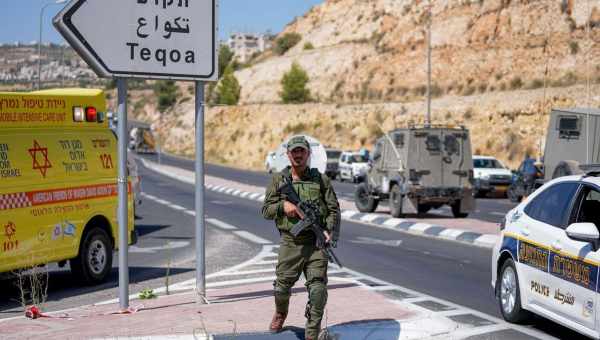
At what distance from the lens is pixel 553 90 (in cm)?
6131

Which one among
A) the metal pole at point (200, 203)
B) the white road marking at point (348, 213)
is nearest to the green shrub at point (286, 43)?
the white road marking at point (348, 213)

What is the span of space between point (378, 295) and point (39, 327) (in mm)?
4141

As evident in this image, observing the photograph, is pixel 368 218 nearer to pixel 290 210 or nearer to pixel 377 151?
pixel 377 151

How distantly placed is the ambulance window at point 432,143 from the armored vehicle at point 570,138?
291 cm

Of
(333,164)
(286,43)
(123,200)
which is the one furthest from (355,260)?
(286,43)

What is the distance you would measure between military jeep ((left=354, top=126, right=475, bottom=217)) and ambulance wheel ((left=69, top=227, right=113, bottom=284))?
12.6 meters

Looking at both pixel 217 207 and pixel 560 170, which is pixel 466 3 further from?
pixel 560 170

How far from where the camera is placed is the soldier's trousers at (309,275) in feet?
25.6

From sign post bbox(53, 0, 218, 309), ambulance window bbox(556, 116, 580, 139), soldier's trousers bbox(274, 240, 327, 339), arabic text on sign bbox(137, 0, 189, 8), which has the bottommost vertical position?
soldier's trousers bbox(274, 240, 327, 339)

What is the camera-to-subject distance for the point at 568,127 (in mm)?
23812

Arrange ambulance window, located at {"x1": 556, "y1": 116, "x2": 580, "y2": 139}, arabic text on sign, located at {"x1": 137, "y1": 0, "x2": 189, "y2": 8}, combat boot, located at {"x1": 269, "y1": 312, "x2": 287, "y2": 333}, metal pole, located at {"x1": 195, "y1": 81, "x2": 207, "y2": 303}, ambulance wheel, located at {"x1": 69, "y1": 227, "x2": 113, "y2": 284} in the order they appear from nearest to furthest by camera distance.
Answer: combat boot, located at {"x1": 269, "y1": 312, "x2": 287, "y2": 333} < arabic text on sign, located at {"x1": 137, "y1": 0, "x2": 189, "y2": 8} < metal pole, located at {"x1": 195, "y1": 81, "x2": 207, "y2": 303} < ambulance wheel, located at {"x1": 69, "y1": 227, "x2": 113, "y2": 284} < ambulance window, located at {"x1": 556, "y1": 116, "x2": 580, "y2": 139}

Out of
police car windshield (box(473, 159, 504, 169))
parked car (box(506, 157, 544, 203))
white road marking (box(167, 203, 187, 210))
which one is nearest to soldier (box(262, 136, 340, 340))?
white road marking (box(167, 203, 187, 210))

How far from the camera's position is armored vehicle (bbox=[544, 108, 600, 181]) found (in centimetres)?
2270

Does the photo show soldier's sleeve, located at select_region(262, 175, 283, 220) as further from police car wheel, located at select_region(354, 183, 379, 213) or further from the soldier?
police car wheel, located at select_region(354, 183, 379, 213)
